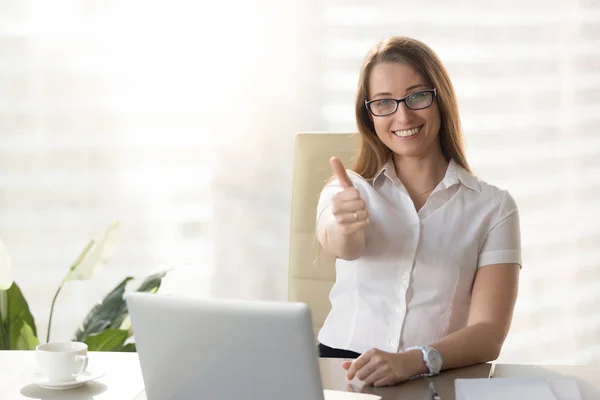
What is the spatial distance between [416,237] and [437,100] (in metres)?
0.29

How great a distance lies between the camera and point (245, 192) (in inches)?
114

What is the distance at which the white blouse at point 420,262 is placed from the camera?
168 centimetres

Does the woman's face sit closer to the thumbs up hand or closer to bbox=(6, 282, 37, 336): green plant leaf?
the thumbs up hand

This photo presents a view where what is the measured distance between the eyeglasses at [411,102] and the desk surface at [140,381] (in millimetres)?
551

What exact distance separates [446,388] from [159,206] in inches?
72.8

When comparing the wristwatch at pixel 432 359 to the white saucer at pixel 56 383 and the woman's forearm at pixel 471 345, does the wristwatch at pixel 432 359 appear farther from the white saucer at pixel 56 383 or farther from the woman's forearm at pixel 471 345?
the white saucer at pixel 56 383

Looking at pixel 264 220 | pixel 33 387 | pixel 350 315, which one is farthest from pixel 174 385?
pixel 264 220

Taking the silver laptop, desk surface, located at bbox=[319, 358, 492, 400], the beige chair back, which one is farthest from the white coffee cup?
the beige chair back

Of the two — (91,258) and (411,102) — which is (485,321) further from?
(91,258)

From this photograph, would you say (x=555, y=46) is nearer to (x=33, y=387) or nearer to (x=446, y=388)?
(x=446, y=388)

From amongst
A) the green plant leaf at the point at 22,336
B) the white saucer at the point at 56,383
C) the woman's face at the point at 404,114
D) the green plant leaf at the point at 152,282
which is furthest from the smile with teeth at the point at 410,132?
the green plant leaf at the point at 22,336

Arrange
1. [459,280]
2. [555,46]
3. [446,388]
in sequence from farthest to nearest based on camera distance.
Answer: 1. [555,46]
2. [459,280]
3. [446,388]

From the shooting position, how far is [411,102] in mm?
1697

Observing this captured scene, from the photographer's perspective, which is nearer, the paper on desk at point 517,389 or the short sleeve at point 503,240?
the paper on desk at point 517,389
